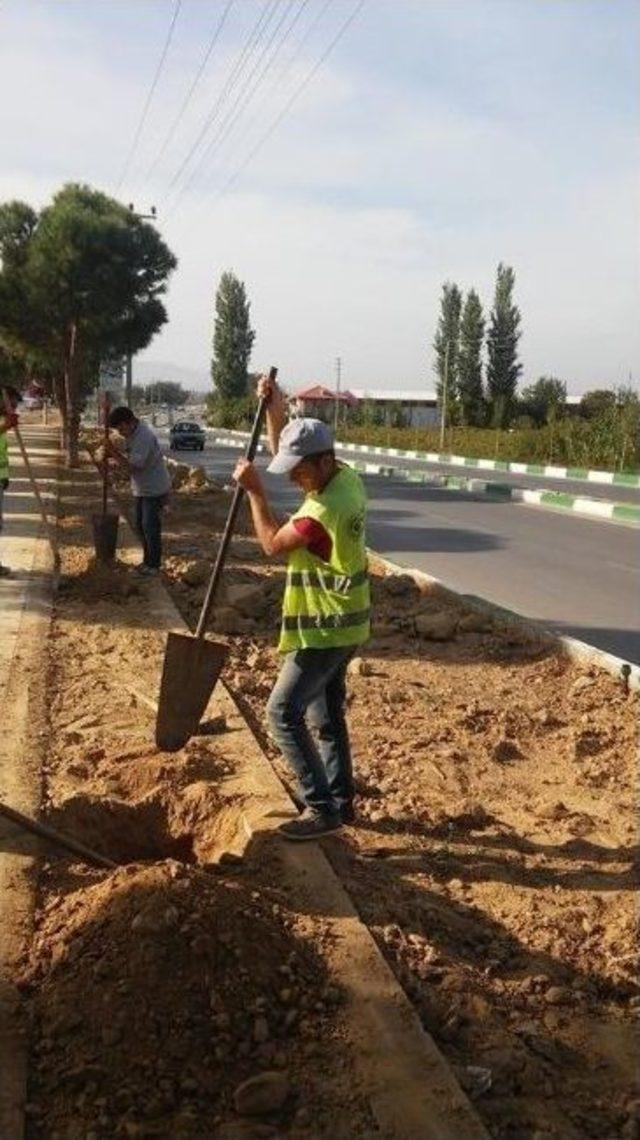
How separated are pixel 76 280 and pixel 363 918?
19618mm

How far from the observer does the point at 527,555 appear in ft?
38.9

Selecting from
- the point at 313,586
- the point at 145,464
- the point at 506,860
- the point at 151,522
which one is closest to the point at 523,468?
the point at 151,522

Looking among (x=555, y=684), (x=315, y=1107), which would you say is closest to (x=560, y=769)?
(x=555, y=684)

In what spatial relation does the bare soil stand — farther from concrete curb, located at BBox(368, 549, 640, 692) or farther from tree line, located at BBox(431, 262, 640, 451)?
tree line, located at BBox(431, 262, 640, 451)

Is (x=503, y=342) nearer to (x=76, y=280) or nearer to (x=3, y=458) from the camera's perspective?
(x=76, y=280)

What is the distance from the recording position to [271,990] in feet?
8.59

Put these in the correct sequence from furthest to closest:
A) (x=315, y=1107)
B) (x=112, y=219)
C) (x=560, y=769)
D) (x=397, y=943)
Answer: (x=112, y=219) < (x=560, y=769) < (x=397, y=943) < (x=315, y=1107)

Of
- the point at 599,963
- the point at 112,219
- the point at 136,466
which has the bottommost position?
the point at 599,963

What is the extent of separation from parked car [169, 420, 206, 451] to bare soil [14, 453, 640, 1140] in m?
33.8

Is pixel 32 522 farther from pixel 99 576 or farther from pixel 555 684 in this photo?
pixel 555 684

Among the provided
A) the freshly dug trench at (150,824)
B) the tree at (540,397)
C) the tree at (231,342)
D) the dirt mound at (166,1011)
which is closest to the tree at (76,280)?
the freshly dug trench at (150,824)

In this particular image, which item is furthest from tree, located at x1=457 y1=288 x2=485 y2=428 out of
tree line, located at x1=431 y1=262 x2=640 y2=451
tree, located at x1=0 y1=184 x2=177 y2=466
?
tree, located at x1=0 y1=184 x2=177 y2=466

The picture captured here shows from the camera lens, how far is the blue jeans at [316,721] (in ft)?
11.8

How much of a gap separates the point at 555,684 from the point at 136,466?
4122 mm
